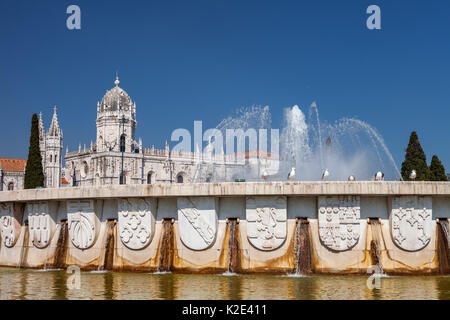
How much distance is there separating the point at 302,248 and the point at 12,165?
315ft

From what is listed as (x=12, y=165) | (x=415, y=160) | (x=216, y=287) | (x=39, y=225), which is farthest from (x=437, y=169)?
(x=12, y=165)

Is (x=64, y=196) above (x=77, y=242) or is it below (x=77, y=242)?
above

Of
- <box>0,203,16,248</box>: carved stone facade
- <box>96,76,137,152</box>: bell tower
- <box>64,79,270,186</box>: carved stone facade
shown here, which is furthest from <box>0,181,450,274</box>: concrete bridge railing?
<box>96,76,137,152</box>: bell tower

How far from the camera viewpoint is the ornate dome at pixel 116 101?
8569cm

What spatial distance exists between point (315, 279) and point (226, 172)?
233ft

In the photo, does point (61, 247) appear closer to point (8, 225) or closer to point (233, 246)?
point (8, 225)

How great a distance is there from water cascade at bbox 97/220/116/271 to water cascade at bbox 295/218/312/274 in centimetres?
506

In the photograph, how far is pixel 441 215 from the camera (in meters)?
13.4

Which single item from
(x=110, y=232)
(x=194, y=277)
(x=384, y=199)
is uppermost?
(x=384, y=199)

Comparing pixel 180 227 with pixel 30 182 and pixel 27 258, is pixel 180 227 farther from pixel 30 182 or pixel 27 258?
pixel 30 182

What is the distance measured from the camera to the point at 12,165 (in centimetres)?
9969

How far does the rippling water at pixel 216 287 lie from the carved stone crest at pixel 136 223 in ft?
2.96
